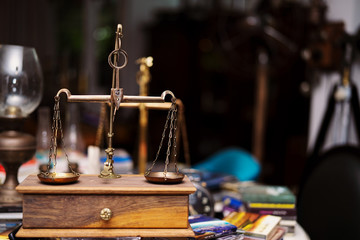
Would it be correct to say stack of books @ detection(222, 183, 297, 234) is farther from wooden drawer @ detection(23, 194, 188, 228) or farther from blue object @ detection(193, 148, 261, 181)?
blue object @ detection(193, 148, 261, 181)

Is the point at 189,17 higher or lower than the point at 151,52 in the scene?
higher

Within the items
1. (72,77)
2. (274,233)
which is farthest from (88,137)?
(274,233)

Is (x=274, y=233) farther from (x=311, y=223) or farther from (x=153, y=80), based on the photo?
(x=153, y=80)

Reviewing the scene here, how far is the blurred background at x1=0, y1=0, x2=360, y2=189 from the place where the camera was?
4.33 metres

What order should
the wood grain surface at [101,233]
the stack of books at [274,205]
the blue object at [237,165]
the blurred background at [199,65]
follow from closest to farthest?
the wood grain surface at [101,233]
the stack of books at [274,205]
the blue object at [237,165]
the blurred background at [199,65]

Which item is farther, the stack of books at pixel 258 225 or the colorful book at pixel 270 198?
the colorful book at pixel 270 198

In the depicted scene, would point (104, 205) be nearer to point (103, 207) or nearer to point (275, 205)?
point (103, 207)

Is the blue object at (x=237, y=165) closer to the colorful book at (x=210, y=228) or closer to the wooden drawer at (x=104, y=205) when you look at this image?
the colorful book at (x=210, y=228)

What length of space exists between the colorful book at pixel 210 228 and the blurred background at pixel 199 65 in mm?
2643

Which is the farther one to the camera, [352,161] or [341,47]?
[341,47]

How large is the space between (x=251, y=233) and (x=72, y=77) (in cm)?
355

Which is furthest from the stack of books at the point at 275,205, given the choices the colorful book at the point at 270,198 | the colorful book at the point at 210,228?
the colorful book at the point at 210,228

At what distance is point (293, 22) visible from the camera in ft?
Result: 12.2

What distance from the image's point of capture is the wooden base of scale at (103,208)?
101 cm
